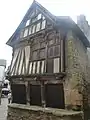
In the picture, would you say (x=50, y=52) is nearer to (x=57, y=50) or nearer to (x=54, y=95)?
(x=57, y=50)

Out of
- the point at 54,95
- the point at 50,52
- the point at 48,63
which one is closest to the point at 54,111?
the point at 54,95

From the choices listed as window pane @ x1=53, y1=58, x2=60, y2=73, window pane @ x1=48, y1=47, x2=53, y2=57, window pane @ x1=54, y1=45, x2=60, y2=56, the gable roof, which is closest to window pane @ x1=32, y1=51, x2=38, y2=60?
window pane @ x1=48, y1=47, x2=53, y2=57

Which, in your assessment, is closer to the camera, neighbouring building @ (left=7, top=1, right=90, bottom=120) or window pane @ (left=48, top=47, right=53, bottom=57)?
neighbouring building @ (left=7, top=1, right=90, bottom=120)

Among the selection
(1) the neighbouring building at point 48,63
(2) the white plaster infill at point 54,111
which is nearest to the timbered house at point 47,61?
(1) the neighbouring building at point 48,63

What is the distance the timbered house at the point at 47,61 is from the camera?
7579mm

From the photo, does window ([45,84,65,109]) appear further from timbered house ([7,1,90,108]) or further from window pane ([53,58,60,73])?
window pane ([53,58,60,73])

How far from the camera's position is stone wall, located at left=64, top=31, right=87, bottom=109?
7254 mm

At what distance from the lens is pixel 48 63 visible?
8.30 m

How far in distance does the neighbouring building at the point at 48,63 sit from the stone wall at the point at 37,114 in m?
0.10

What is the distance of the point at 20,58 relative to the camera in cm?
1001

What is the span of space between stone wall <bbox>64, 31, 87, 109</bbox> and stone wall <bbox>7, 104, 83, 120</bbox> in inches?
16.7

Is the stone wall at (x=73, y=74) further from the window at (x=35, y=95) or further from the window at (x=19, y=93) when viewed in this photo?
the window at (x=19, y=93)

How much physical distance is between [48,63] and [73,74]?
1428 millimetres

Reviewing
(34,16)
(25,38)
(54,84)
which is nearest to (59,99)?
(54,84)
